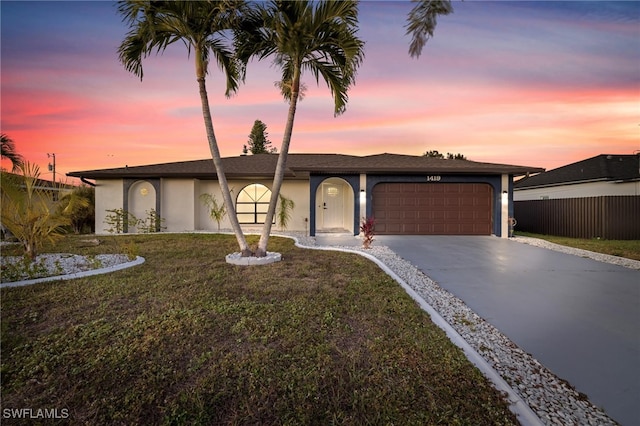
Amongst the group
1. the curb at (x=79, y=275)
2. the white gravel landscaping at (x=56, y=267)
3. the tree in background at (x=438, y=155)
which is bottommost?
the curb at (x=79, y=275)

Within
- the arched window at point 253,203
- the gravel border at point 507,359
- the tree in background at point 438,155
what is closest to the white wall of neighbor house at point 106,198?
the arched window at point 253,203

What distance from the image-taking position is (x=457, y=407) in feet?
7.11

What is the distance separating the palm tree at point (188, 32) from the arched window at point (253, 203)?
8.25 m

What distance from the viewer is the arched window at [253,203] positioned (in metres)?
15.1

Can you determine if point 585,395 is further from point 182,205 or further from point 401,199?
point 182,205

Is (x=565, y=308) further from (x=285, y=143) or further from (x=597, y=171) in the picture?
(x=597, y=171)

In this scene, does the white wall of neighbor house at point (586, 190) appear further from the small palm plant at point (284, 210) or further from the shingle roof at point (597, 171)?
the small palm plant at point (284, 210)

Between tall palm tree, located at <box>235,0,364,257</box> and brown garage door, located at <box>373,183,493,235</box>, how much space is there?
5989 mm

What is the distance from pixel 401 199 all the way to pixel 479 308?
832 cm

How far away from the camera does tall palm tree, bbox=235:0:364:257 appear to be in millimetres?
5848

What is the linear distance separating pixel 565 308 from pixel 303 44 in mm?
6524

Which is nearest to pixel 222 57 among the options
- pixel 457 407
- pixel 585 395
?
pixel 457 407

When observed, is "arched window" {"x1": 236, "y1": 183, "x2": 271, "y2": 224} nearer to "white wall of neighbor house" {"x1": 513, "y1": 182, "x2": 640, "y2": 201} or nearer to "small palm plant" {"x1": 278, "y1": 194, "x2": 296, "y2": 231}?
"small palm plant" {"x1": 278, "y1": 194, "x2": 296, "y2": 231}

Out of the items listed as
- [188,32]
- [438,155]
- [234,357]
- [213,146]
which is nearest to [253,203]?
[213,146]
